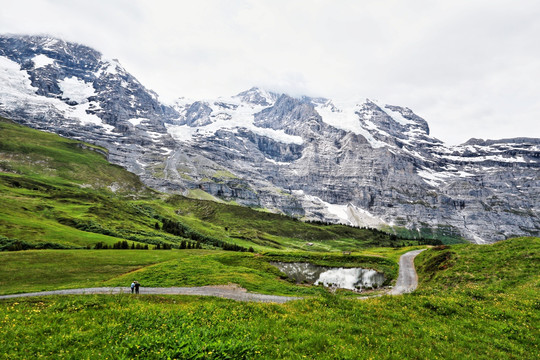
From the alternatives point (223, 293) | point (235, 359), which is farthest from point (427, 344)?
point (223, 293)

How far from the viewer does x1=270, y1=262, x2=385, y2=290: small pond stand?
55500 millimetres

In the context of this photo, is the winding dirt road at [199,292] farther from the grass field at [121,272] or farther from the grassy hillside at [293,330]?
the grassy hillside at [293,330]

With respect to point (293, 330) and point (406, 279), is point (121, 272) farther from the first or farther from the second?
point (406, 279)

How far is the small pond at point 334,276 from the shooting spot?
55500mm

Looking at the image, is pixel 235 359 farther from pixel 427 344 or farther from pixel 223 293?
pixel 223 293

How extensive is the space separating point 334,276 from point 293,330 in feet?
175

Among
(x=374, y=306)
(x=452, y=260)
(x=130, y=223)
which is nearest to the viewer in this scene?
(x=374, y=306)

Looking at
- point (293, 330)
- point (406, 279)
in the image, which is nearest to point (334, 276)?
point (406, 279)

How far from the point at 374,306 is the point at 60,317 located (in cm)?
2038

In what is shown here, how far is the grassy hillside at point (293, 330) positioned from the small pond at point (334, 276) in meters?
34.4

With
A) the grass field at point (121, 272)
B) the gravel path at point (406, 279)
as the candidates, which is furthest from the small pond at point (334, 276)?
the gravel path at point (406, 279)

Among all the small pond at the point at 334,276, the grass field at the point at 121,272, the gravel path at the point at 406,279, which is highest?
the gravel path at the point at 406,279

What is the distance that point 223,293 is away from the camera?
1421 inches

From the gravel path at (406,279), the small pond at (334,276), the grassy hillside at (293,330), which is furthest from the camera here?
the small pond at (334,276)
